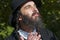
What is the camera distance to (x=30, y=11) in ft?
16.2

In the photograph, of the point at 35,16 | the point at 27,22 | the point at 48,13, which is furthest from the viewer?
the point at 48,13

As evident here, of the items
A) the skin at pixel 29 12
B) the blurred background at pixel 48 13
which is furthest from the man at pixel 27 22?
the blurred background at pixel 48 13

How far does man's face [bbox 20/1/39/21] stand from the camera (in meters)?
4.90

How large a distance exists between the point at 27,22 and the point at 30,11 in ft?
0.56

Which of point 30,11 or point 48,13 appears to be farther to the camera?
point 48,13

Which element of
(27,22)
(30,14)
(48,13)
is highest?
(30,14)

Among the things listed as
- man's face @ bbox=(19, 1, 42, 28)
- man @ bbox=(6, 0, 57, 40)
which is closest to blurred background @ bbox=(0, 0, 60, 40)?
man @ bbox=(6, 0, 57, 40)

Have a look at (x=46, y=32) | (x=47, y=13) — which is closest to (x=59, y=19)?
(x=47, y=13)

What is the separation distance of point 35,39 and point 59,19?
2.88 metres

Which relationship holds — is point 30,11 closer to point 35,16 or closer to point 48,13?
point 35,16

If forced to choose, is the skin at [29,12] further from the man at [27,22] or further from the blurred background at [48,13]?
the blurred background at [48,13]

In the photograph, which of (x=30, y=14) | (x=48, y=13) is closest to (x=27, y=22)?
(x=30, y=14)

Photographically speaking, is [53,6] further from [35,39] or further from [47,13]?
[35,39]

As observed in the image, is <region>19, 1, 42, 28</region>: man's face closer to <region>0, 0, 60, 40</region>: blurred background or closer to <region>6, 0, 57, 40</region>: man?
<region>6, 0, 57, 40</region>: man
